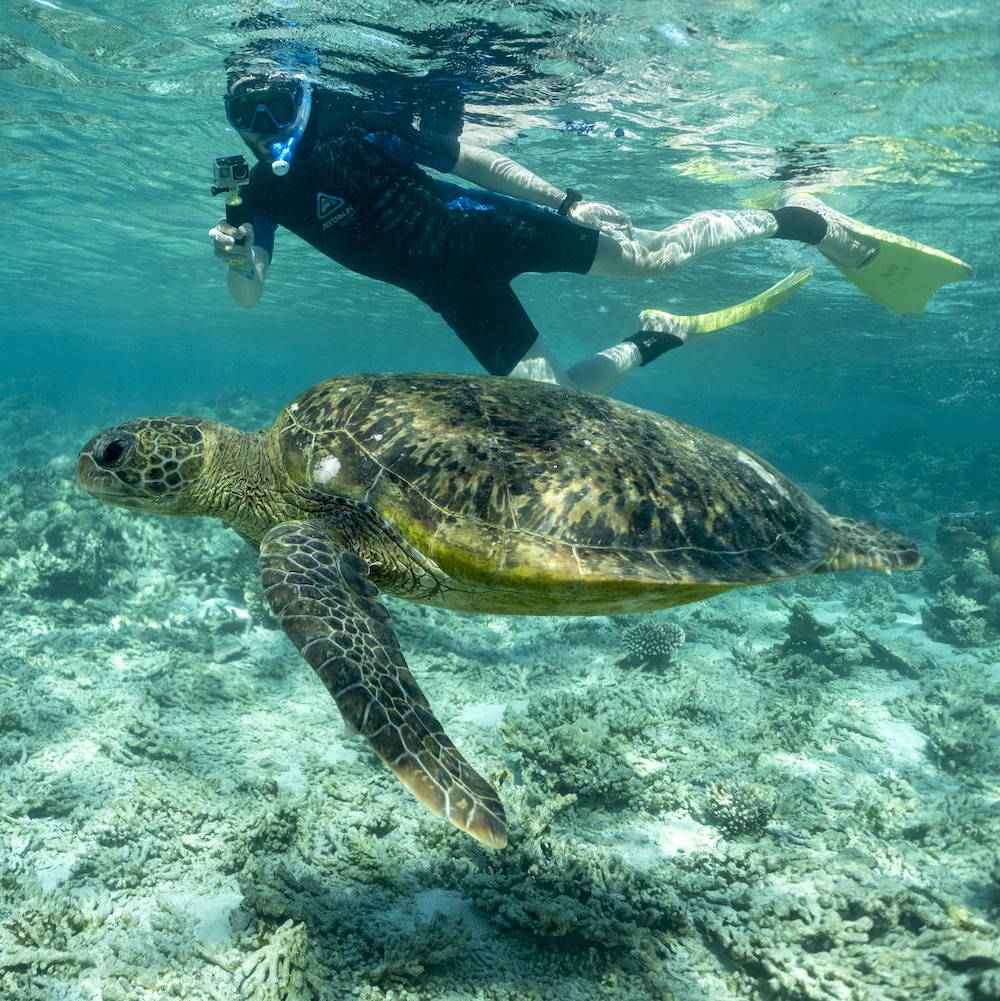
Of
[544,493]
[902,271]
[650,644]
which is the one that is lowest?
[650,644]

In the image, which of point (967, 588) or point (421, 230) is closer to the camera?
point (421, 230)

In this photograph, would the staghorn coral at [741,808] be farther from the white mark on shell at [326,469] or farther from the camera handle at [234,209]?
the camera handle at [234,209]

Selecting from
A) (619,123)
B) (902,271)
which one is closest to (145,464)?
(902,271)

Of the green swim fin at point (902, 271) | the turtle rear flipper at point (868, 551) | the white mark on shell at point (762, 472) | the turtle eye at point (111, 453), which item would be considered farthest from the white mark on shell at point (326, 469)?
the green swim fin at point (902, 271)

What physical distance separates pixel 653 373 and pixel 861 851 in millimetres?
49881

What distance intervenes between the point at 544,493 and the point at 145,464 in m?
2.31

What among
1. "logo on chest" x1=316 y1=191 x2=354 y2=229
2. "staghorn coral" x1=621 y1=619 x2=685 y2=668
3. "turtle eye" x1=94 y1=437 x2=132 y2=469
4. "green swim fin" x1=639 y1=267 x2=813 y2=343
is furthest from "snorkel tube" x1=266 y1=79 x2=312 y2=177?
"staghorn coral" x1=621 y1=619 x2=685 y2=668

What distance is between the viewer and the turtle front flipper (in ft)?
7.04

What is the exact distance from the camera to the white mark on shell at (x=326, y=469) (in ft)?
10.5

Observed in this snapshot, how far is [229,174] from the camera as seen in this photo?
5426 millimetres

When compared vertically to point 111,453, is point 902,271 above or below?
above

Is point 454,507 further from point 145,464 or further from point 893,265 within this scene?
point 893,265

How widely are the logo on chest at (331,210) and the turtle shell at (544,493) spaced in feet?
11.3

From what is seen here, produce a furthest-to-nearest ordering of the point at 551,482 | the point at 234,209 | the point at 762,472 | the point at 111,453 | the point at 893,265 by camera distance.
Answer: the point at 893,265, the point at 234,209, the point at 762,472, the point at 111,453, the point at 551,482
